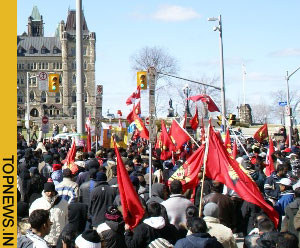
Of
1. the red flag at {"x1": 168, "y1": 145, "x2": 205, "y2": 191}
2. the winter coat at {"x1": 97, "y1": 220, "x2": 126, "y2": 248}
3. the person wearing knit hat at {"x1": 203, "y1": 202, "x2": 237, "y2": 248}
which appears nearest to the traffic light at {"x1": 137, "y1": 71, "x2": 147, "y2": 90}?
the red flag at {"x1": 168, "y1": 145, "x2": 205, "y2": 191}

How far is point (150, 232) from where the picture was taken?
8.05 meters

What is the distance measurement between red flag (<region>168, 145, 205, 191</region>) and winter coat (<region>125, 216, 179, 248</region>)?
9.13 feet

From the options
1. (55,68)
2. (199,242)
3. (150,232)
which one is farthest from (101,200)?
(55,68)

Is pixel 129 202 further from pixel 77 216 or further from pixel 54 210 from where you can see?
pixel 54 210

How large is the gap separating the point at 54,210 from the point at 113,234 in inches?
80.0

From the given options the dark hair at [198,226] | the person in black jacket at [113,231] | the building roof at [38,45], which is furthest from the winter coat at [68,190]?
the building roof at [38,45]

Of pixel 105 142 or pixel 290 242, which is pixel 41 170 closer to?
pixel 105 142

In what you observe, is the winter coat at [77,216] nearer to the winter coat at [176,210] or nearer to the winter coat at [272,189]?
the winter coat at [176,210]

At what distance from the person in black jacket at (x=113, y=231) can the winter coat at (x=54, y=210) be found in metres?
1.78

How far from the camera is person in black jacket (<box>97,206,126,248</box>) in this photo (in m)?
7.79

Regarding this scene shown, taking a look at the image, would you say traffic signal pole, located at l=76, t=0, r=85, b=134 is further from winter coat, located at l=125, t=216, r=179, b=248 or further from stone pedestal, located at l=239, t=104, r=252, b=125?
stone pedestal, located at l=239, t=104, r=252, b=125

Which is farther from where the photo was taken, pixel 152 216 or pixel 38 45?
pixel 38 45

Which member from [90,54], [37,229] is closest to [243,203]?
[37,229]
